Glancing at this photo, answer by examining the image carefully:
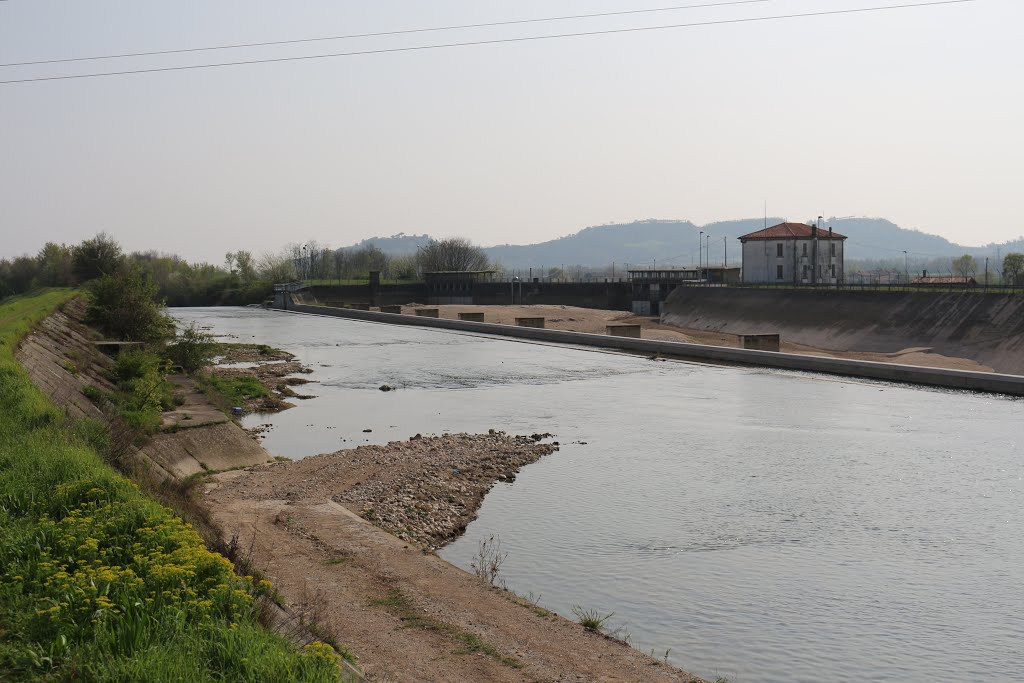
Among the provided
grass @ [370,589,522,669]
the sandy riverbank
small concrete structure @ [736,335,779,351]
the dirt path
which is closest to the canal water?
the dirt path

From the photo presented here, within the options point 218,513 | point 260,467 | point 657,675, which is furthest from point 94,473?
point 260,467

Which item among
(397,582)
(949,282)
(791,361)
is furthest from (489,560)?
(949,282)

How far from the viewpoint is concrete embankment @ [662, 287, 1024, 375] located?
49.1 meters

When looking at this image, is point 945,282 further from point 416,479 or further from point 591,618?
point 591,618

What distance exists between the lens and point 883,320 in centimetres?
5809

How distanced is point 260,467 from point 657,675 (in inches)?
466

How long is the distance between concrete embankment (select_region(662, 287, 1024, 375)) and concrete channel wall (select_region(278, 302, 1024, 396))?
11055mm

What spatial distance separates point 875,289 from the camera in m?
63.4

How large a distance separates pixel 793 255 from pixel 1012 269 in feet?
59.1

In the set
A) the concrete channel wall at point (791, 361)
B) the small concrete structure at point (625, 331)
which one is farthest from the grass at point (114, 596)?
the small concrete structure at point (625, 331)

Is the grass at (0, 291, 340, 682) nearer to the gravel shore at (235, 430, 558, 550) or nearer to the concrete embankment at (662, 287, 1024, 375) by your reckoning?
the gravel shore at (235, 430, 558, 550)

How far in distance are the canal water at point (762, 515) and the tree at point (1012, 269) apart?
36.1 metres

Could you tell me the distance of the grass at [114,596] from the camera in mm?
6742

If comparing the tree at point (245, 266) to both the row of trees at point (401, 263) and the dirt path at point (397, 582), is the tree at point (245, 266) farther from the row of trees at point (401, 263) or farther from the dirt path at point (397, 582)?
the dirt path at point (397, 582)
